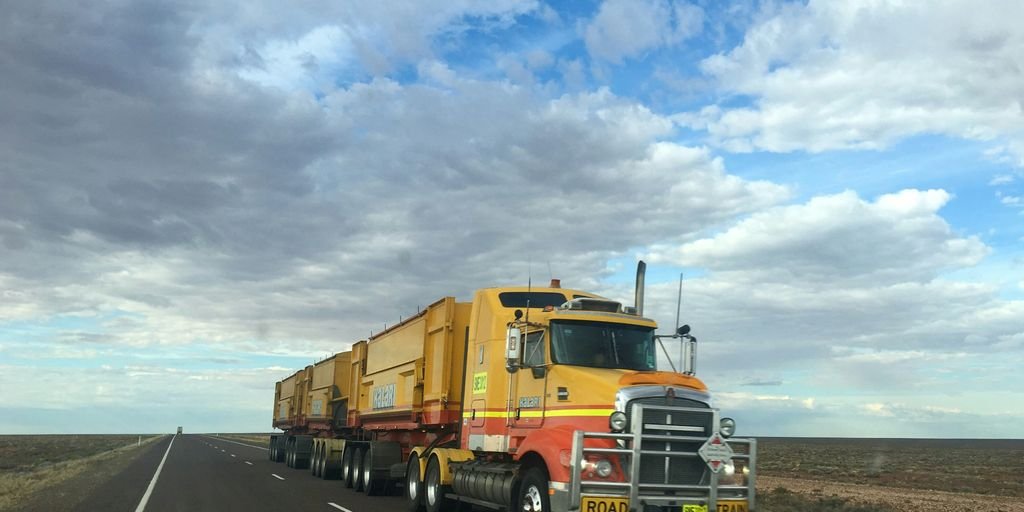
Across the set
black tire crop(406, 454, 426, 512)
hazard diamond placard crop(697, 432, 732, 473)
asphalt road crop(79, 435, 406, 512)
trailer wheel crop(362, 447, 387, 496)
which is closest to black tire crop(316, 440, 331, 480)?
asphalt road crop(79, 435, 406, 512)

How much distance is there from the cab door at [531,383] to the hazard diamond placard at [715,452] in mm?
2560

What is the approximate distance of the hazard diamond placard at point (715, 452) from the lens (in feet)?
36.2

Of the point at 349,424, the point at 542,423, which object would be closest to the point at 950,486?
the point at 349,424

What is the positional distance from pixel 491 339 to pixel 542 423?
239cm

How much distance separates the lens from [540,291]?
1477 centimetres

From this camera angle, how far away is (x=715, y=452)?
11.1 m

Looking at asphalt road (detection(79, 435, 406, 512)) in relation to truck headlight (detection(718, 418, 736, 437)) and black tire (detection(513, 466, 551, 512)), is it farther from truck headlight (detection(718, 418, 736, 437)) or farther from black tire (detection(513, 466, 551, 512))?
truck headlight (detection(718, 418, 736, 437))

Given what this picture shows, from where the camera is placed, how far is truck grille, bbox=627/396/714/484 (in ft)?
35.9

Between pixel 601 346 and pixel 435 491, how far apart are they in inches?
214

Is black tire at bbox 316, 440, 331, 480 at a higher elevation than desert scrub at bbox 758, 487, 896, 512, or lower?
lower

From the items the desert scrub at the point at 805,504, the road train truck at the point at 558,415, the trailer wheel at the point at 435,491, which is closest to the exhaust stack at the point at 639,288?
the road train truck at the point at 558,415

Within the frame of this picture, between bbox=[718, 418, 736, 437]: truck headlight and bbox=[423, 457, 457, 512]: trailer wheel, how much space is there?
6.02 meters

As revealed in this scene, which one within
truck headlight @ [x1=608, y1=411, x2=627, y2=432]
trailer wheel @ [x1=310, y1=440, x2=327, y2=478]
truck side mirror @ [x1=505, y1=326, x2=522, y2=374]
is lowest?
trailer wheel @ [x1=310, y1=440, x2=327, y2=478]

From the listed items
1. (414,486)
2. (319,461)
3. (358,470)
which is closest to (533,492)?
(414,486)
